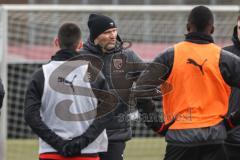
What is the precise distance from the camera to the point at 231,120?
6.89m

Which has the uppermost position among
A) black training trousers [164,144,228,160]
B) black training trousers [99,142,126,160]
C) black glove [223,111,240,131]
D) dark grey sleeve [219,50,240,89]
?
dark grey sleeve [219,50,240,89]

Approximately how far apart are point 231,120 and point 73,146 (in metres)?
1.25

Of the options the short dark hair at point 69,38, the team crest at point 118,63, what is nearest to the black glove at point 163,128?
the short dark hair at point 69,38

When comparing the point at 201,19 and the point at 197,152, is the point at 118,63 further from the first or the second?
the point at 197,152

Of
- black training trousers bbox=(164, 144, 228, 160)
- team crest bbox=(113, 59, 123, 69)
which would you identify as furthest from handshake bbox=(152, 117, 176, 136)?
team crest bbox=(113, 59, 123, 69)

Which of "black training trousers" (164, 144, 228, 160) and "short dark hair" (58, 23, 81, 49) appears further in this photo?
"short dark hair" (58, 23, 81, 49)

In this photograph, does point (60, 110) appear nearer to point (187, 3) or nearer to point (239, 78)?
point (239, 78)

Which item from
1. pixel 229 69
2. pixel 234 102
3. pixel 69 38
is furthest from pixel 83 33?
pixel 229 69

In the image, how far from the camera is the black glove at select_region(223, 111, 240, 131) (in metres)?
6.87

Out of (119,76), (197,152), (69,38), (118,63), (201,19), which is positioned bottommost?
(197,152)

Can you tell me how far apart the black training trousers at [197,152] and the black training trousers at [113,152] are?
3.28 ft

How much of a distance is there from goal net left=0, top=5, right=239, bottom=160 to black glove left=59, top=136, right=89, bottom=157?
4.56 m

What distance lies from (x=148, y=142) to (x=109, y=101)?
9.00 metres

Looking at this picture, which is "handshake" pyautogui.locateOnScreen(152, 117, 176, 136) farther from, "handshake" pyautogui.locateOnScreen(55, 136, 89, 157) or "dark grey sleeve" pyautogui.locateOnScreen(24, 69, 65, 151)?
"dark grey sleeve" pyautogui.locateOnScreen(24, 69, 65, 151)
